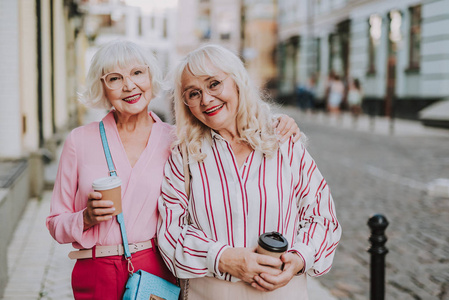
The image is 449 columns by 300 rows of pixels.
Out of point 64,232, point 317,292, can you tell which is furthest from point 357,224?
point 64,232

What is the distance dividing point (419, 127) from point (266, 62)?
82.9 feet

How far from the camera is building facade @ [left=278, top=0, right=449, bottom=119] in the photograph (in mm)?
19531

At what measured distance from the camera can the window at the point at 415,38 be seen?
20.9 m

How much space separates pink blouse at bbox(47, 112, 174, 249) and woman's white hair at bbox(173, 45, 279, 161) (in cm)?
19

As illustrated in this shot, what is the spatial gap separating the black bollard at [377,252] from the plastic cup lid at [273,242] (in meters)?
1.83

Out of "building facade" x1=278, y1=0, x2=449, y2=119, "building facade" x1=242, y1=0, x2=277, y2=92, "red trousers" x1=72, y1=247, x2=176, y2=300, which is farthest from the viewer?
"building facade" x1=242, y1=0, x2=277, y2=92

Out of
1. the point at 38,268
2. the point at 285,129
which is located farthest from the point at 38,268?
the point at 285,129

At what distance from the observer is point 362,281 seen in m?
4.81

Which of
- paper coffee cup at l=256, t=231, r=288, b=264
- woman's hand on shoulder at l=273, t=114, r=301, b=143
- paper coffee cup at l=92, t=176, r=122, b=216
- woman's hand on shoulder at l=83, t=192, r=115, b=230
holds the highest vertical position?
woman's hand on shoulder at l=273, t=114, r=301, b=143

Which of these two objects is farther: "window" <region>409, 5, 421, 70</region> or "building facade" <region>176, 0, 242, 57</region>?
"building facade" <region>176, 0, 242, 57</region>

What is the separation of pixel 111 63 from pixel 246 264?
1031 millimetres

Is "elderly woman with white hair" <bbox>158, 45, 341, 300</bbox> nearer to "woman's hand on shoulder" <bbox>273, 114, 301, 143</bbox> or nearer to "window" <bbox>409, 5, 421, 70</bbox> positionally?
"woman's hand on shoulder" <bbox>273, 114, 301, 143</bbox>

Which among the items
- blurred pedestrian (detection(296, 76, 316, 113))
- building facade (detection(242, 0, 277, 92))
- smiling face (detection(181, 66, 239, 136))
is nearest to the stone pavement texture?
smiling face (detection(181, 66, 239, 136))

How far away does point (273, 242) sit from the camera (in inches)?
81.4
